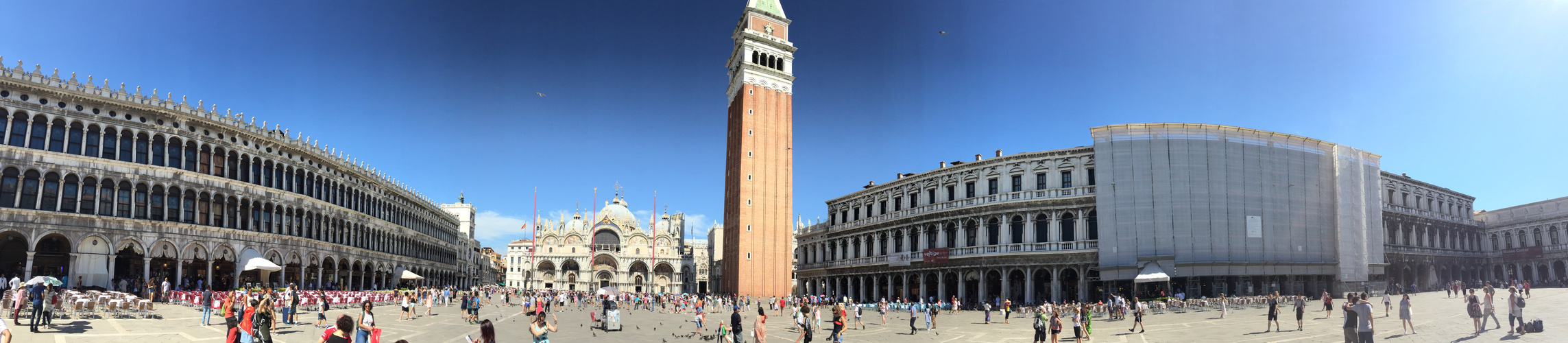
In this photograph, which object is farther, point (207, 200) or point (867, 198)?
point (867, 198)

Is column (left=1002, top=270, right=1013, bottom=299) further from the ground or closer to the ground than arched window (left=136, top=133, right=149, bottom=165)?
closer to the ground

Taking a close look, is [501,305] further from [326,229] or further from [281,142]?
[281,142]

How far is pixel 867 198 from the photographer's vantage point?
5747 cm

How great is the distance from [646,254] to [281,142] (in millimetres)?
63001

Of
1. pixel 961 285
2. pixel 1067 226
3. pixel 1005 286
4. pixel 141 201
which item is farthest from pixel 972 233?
pixel 141 201

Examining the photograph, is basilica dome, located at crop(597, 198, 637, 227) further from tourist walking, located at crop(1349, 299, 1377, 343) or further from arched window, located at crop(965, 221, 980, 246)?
tourist walking, located at crop(1349, 299, 1377, 343)

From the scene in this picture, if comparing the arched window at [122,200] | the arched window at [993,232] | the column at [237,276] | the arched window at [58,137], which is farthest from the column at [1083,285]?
the arched window at [58,137]

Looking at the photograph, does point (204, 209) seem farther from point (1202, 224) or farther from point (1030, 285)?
point (1202, 224)

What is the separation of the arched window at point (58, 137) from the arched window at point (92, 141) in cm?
72

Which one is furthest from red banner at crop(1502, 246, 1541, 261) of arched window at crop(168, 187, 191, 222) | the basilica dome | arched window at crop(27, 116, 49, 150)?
the basilica dome

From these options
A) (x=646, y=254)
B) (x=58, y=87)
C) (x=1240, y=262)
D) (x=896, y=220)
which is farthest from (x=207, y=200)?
(x=646, y=254)

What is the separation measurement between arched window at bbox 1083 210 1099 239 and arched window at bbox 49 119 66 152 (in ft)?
145

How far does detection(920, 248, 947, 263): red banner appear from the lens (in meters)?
Result: 46.9

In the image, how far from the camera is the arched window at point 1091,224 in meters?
40.2
